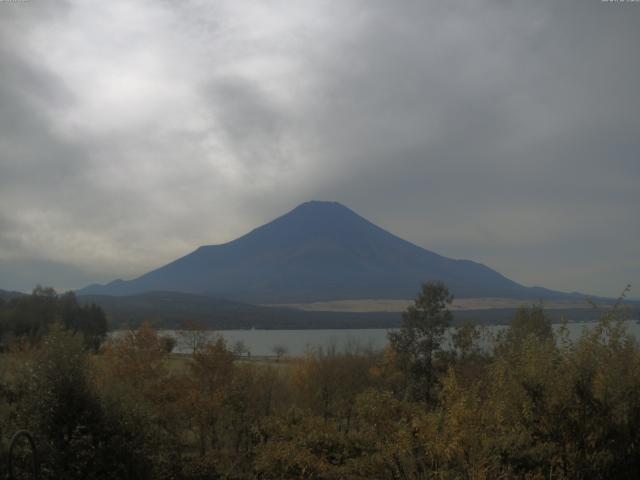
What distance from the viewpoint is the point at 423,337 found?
29500 mm

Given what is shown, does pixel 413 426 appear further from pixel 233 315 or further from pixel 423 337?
pixel 233 315

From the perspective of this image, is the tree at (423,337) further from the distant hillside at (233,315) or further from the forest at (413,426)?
the distant hillside at (233,315)

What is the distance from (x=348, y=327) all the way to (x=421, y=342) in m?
120

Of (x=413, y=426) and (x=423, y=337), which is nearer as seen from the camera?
(x=413, y=426)

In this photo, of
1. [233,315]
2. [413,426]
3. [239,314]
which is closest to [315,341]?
[233,315]

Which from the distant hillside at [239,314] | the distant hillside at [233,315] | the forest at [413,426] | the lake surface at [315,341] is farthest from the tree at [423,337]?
the distant hillside at [233,315]

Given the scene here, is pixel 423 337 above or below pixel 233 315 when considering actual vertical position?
below

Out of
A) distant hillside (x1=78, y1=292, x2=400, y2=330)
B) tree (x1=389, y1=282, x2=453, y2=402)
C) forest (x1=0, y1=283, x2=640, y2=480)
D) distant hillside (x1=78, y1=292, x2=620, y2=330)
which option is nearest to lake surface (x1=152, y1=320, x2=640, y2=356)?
forest (x1=0, y1=283, x2=640, y2=480)

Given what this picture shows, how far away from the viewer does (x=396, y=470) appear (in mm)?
10016

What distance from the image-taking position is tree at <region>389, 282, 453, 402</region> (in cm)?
2850

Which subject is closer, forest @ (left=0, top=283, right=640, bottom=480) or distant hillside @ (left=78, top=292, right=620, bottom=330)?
forest @ (left=0, top=283, right=640, bottom=480)

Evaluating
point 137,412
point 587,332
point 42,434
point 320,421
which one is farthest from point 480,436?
point 320,421

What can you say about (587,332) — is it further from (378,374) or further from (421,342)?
(378,374)

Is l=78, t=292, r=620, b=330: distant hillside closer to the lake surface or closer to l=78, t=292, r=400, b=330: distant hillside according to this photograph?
l=78, t=292, r=400, b=330: distant hillside
